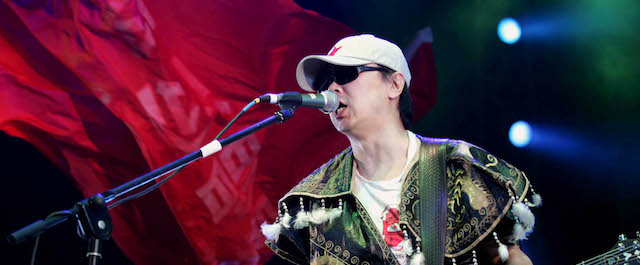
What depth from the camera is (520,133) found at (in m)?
3.76

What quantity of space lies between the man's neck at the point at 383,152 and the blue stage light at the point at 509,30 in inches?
75.4

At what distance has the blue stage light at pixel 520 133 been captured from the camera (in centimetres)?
374

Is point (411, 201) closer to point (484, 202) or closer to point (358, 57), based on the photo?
point (484, 202)

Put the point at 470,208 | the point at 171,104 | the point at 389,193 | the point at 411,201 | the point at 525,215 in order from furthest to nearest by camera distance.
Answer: the point at 171,104, the point at 389,193, the point at 411,201, the point at 470,208, the point at 525,215

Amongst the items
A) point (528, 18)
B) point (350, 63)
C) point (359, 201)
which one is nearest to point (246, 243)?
point (359, 201)

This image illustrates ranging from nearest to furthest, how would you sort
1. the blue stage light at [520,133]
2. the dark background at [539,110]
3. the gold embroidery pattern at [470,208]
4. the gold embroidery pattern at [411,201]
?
the gold embroidery pattern at [470,208] < the gold embroidery pattern at [411,201] < the dark background at [539,110] < the blue stage light at [520,133]

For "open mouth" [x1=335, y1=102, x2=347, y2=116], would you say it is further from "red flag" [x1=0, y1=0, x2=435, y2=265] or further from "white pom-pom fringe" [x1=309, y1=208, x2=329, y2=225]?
"red flag" [x1=0, y1=0, x2=435, y2=265]

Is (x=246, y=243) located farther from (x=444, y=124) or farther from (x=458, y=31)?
(x=458, y=31)

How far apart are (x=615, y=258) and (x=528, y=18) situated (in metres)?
2.24

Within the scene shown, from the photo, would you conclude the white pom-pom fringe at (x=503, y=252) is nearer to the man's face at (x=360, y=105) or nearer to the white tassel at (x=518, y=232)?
the white tassel at (x=518, y=232)

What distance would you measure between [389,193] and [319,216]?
12.7 inches

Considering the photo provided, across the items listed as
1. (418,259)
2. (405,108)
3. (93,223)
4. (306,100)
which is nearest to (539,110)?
(405,108)

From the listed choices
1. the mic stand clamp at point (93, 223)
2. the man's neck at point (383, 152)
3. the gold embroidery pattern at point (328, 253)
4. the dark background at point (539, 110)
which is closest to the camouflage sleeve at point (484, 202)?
the man's neck at point (383, 152)

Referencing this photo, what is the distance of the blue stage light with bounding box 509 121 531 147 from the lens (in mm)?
3742
